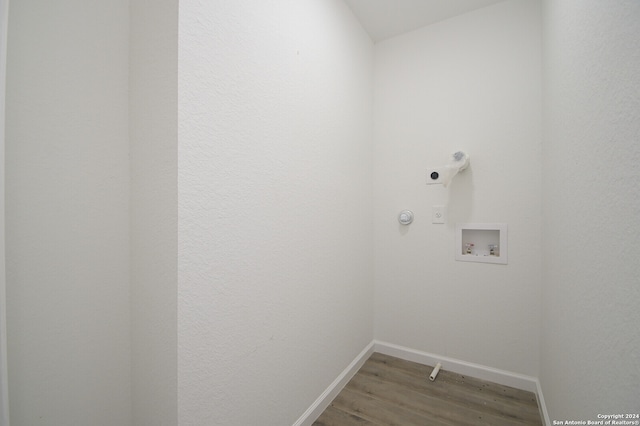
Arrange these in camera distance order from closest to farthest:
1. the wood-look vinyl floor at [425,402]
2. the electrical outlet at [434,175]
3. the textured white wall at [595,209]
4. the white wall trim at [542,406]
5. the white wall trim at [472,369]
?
the textured white wall at [595,209], the white wall trim at [542,406], the wood-look vinyl floor at [425,402], the white wall trim at [472,369], the electrical outlet at [434,175]

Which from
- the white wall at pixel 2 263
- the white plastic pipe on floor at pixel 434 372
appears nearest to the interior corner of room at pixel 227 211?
the white wall at pixel 2 263

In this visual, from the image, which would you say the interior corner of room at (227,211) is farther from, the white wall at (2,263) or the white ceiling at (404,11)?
the white ceiling at (404,11)

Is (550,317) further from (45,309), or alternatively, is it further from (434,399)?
(45,309)

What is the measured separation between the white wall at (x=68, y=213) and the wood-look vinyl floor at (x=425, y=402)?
3.65 feet

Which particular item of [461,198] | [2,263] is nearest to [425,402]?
[461,198]

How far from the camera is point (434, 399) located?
1517 millimetres

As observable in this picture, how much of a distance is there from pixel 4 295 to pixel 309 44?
1507 mm

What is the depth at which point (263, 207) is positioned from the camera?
1059 millimetres

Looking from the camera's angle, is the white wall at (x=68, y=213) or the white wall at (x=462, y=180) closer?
the white wall at (x=68, y=213)

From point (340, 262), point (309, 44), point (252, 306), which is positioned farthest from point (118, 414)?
point (309, 44)

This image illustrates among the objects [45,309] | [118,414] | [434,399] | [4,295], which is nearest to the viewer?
[4,295]

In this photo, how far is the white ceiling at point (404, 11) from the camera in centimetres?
170

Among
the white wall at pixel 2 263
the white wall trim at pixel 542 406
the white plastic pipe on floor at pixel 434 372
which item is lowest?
the white plastic pipe on floor at pixel 434 372

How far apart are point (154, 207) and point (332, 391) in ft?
4.72
